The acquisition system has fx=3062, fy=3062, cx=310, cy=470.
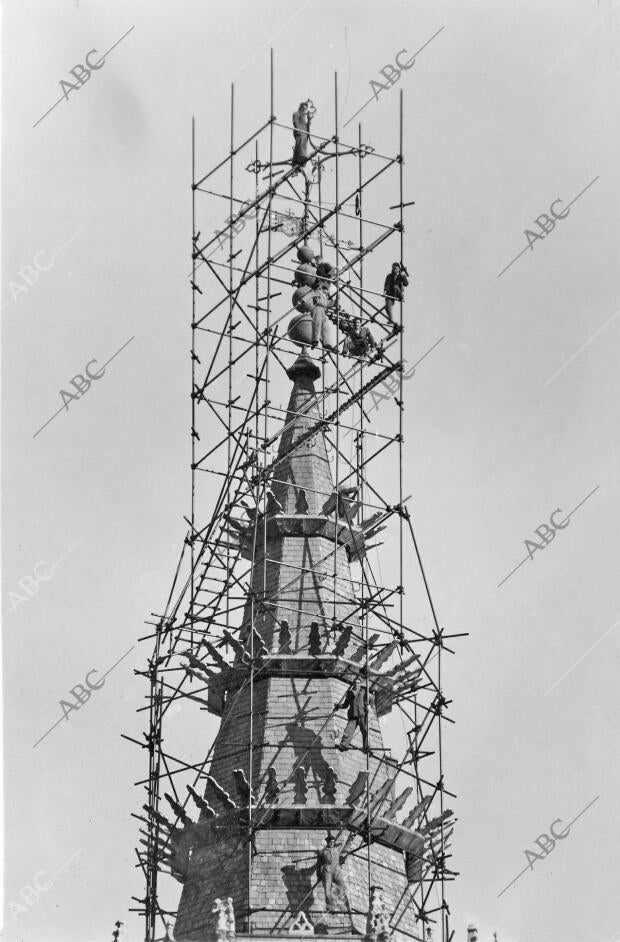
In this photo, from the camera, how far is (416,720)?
97625mm

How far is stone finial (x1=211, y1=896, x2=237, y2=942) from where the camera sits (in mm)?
87375

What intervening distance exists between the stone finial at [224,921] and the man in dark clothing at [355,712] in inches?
306

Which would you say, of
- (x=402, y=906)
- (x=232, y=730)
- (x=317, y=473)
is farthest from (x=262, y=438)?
(x=402, y=906)

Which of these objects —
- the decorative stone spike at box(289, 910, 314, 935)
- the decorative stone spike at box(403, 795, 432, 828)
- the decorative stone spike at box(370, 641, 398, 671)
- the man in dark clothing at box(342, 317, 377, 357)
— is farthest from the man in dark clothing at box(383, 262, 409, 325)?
the decorative stone spike at box(289, 910, 314, 935)

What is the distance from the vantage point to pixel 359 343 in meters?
103

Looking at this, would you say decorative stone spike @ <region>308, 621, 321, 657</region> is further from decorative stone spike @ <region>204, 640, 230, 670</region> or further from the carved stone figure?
the carved stone figure

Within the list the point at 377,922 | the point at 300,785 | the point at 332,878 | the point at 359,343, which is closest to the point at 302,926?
the point at 332,878

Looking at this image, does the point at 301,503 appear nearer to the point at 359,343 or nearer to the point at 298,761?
the point at 359,343

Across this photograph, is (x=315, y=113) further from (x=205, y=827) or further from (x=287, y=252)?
(x=205, y=827)

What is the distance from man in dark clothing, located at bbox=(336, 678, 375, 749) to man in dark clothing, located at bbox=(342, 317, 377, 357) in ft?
43.3

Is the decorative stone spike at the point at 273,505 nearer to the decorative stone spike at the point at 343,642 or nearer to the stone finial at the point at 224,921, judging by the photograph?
the decorative stone spike at the point at 343,642

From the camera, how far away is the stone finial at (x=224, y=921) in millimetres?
87375

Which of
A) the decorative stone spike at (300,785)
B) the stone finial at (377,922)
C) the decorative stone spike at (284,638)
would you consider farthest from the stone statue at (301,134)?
the stone finial at (377,922)

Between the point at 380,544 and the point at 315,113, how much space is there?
15757mm
